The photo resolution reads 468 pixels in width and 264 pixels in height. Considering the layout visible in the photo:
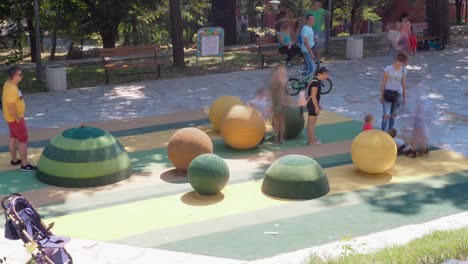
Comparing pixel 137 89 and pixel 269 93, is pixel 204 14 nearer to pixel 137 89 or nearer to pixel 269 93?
pixel 137 89

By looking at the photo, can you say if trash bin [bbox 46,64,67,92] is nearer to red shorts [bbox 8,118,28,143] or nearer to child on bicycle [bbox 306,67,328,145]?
red shorts [bbox 8,118,28,143]

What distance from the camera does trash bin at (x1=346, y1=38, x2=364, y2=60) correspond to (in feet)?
70.6

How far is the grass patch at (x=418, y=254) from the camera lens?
6652 mm

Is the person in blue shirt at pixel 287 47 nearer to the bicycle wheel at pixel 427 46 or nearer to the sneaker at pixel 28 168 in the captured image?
the bicycle wheel at pixel 427 46

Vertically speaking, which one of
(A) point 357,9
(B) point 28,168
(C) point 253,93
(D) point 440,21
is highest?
(A) point 357,9

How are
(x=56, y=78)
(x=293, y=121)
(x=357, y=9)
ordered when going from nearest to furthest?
(x=293, y=121) < (x=56, y=78) < (x=357, y=9)

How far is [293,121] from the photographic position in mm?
12500

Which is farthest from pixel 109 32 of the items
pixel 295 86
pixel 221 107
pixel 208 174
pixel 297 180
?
pixel 297 180

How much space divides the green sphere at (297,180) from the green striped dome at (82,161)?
103 inches

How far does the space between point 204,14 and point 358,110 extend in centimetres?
2026

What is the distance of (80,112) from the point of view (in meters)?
15.4

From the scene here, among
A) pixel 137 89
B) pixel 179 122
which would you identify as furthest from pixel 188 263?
pixel 137 89

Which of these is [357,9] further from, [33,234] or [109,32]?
[33,234]

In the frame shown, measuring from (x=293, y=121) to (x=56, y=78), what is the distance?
806 cm
